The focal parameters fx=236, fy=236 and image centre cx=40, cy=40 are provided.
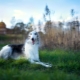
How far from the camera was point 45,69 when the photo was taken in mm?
6246

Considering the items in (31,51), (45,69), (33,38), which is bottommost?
(45,69)

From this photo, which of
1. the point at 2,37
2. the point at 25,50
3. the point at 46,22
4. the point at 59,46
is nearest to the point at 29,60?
the point at 25,50

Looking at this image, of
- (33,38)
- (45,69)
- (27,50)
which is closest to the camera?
(45,69)

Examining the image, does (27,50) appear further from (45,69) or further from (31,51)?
(45,69)

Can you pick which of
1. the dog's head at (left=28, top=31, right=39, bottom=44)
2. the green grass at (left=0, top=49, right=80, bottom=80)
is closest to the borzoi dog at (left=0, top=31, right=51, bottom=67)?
the dog's head at (left=28, top=31, right=39, bottom=44)

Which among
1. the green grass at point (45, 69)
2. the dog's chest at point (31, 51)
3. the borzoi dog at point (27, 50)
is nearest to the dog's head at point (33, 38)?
the borzoi dog at point (27, 50)

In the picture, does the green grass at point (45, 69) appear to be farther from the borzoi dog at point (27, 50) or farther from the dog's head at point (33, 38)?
the dog's head at point (33, 38)

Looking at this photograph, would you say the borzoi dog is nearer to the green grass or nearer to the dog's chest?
the dog's chest

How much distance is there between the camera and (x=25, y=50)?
7828 mm

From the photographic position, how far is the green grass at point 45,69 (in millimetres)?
4410

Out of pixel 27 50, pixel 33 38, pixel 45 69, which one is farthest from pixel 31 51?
pixel 45 69

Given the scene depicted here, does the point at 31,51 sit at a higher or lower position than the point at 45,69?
higher

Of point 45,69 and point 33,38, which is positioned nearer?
point 45,69

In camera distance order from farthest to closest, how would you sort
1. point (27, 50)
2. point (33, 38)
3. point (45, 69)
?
1. point (27, 50)
2. point (33, 38)
3. point (45, 69)
